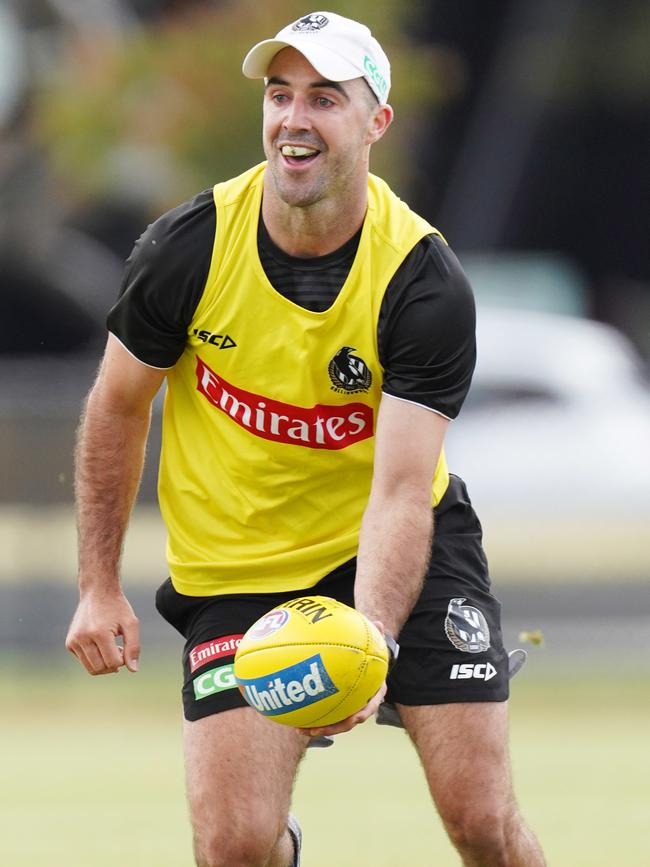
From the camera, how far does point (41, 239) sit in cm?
2308

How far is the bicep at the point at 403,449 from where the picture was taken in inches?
258

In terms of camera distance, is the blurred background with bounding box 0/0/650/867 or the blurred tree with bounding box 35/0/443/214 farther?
the blurred tree with bounding box 35/0/443/214

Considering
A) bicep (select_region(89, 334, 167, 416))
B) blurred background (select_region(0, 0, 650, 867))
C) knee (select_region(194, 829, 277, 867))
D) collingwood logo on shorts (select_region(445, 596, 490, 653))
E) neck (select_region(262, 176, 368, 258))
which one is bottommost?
blurred background (select_region(0, 0, 650, 867))

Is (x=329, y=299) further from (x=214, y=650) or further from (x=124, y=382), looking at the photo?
(x=214, y=650)

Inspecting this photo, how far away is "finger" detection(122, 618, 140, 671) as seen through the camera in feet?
22.3

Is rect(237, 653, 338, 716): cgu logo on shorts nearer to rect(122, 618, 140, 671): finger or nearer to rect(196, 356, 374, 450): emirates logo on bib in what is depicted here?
rect(122, 618, 140, 671): finger

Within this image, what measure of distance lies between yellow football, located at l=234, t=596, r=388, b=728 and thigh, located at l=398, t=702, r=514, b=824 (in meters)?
0.70

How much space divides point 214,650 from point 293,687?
903 millimetres

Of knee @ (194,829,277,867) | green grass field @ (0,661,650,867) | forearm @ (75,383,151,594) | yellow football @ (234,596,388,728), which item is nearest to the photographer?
yellow football @ (234,596,388,728)

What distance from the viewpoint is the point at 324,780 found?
37.3 ft

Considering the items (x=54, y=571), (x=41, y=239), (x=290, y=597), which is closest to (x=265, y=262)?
(x=290, y=597)

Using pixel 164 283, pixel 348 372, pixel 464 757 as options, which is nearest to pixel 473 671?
pixel 464 757

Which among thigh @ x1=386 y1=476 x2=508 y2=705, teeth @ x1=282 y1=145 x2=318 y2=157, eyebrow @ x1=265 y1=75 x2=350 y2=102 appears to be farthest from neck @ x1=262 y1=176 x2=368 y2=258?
thigh @ x1=386 y1=476 x2=508 y2=705

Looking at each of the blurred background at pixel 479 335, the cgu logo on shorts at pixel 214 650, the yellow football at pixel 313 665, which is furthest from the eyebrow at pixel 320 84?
the blurred background at pixel 479 335
